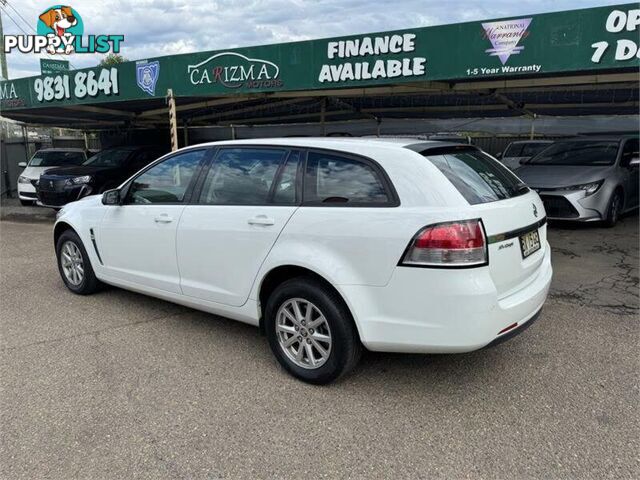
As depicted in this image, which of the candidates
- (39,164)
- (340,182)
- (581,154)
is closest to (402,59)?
(581,154)

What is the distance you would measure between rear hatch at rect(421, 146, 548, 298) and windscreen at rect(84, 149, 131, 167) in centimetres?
1028

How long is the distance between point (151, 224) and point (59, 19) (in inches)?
745

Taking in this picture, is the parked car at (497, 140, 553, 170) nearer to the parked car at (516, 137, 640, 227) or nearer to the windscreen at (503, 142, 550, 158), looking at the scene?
the windscreen at (503, 142, 550, 158)

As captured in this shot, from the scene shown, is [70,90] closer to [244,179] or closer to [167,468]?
[244,179]

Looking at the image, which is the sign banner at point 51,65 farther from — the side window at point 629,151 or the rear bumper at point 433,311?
the rear bumper at point 433,311

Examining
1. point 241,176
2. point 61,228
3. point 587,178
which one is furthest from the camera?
point 587,178

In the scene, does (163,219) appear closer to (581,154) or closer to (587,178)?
(587,178)

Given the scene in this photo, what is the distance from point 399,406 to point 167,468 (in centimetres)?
140

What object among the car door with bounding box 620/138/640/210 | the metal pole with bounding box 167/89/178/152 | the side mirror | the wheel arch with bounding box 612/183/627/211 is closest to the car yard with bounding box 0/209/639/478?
the side mirror

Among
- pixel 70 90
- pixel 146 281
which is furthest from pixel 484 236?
pixel 70 90

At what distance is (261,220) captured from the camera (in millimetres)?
3494

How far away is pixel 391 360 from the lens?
3.72m

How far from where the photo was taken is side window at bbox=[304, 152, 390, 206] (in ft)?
10.2

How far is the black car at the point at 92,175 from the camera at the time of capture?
34.7 feet
